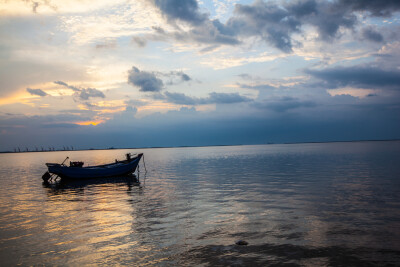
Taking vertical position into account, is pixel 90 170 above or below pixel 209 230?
above

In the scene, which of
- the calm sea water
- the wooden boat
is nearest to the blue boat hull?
the wooden boat

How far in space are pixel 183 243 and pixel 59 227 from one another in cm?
844

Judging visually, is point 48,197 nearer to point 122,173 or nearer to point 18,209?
point 18,209

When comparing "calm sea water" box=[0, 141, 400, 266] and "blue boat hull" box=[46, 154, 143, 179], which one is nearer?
"calm sea water" box=[0, 141, 400, 266]

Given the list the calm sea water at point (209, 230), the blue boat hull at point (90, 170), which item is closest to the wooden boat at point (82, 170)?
the blue boat hull at point (90, 170)

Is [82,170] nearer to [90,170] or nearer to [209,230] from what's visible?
[90,170]

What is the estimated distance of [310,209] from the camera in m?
19.3

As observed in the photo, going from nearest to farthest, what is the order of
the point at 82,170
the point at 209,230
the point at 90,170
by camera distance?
the point at 209,230, the point at 82,170, the point at 90,170

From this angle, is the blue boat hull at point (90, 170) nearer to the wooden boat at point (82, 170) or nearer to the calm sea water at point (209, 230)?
the wooden boat at point (82, 170)

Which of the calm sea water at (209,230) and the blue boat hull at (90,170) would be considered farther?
the blue boat hull at (90,170)

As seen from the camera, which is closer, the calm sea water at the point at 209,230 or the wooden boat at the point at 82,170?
the calm sea water at the point at 209,230

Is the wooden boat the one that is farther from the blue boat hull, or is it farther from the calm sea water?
the calm sea water

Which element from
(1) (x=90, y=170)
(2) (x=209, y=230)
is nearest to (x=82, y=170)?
(1) (x=90, y=170)

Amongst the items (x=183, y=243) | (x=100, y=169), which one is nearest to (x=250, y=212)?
(x=183, y=243)
